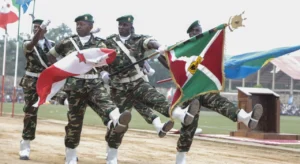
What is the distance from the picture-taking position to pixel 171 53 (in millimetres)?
9180

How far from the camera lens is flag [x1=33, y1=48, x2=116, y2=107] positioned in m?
8.86

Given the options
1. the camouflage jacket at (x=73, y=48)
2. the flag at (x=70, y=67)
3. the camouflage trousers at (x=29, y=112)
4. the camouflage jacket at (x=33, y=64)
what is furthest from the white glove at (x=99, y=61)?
the camouflage trousers at (x=29, y=112)

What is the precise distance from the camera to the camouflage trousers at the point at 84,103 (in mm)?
8641

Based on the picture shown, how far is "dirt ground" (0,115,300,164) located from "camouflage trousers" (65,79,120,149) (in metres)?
0.89

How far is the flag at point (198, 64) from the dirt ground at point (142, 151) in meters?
1.77

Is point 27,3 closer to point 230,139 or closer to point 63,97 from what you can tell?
point 230,139

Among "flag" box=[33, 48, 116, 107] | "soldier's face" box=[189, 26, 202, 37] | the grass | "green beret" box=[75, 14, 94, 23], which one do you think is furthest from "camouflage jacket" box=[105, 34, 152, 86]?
the grass

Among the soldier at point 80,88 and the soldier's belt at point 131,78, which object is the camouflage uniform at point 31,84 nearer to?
the soldier at point 80,88

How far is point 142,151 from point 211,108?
315 centimetres

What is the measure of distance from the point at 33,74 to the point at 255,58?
19.1 feet

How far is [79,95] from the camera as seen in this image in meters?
8.93

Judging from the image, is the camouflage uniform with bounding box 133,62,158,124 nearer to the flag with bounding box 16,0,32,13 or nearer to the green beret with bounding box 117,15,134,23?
the green beret with bounding box 117,15,134,23

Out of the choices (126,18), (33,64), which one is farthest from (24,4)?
(126,18)

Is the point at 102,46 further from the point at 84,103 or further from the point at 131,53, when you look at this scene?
the point at 84,103
